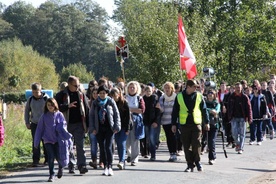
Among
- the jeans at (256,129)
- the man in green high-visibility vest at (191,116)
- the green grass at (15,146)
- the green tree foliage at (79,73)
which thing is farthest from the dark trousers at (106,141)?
the green tree foliage at (79,73)

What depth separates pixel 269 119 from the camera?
23172 millimetres

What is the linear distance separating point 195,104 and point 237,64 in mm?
28341

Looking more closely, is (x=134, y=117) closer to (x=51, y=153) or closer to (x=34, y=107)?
(x=34, y=107)

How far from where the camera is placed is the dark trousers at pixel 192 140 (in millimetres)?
14086

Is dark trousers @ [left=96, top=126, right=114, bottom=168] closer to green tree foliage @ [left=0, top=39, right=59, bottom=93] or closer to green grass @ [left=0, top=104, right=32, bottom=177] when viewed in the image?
green grass @ [left=0, top=104, right=32, bottom=177]

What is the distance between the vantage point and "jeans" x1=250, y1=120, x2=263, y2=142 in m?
21.5

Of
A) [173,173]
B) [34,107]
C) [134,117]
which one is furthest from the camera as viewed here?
[134,117]

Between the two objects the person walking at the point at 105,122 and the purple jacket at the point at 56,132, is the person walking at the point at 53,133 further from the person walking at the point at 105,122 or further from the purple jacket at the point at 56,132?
the person walking at the point at 105,122

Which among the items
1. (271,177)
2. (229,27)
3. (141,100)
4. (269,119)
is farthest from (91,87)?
(229,27)

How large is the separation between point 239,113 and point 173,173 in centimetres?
524

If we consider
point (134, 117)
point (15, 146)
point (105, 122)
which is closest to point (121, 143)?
point (105, 122)

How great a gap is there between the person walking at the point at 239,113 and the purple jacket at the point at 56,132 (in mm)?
7119

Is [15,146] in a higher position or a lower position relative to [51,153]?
higher

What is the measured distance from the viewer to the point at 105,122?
13.5 meters
